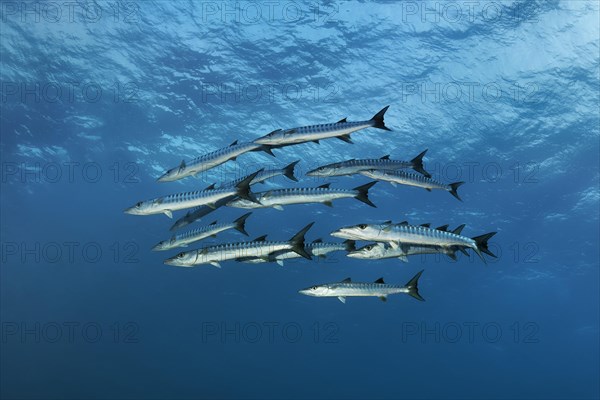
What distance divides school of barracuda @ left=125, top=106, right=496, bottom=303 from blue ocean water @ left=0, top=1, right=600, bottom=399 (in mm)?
8326

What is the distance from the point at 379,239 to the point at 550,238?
1197 inches

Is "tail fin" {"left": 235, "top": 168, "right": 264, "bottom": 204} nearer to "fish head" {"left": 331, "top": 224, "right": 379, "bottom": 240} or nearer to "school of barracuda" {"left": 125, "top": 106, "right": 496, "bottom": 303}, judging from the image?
"school of barracuda" {"left": 125, "top": 106, "right": 496, "bottom": 303}

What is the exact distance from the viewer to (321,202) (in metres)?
8.23

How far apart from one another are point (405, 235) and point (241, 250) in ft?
9.46

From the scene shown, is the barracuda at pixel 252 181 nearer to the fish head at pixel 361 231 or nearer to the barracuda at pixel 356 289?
the fish head at pixel 361 231

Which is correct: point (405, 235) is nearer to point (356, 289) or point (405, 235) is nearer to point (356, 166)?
point (356, 166)

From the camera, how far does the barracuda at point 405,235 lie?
6875 mm

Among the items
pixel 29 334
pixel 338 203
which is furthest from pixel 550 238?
pixel 29 334

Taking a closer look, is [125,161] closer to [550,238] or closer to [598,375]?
[550,238]

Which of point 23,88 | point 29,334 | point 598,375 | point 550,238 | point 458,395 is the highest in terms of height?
point 23,88

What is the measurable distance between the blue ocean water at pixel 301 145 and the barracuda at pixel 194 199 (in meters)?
9.01

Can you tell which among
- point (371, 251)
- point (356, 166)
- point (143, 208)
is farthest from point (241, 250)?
point (356, 166)

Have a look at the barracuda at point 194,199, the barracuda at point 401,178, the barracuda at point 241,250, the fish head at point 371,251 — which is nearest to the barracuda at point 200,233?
the barracuda at point 241,250

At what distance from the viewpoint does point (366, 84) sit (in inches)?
689
